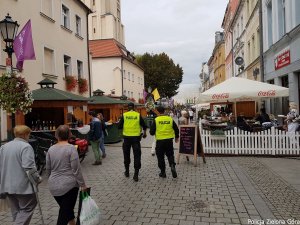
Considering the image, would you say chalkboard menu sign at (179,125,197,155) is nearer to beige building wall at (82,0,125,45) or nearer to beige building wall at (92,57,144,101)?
beige building wall at (92,57,144,101)

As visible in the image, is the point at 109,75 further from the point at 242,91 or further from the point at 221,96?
the point at 242,91

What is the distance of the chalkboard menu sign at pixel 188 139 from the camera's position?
10109 mm

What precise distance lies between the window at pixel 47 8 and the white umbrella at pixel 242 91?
8.79m

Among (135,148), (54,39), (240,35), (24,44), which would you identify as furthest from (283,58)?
(240,35)

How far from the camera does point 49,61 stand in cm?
1644

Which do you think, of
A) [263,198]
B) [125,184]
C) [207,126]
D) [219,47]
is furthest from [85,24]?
[219,47]

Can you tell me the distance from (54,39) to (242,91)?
9660mm

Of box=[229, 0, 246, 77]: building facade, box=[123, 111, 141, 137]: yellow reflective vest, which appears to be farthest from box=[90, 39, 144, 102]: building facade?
box=[123, 111, 141, 137]: yellow reflective vest

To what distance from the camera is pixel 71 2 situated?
19.3 metres

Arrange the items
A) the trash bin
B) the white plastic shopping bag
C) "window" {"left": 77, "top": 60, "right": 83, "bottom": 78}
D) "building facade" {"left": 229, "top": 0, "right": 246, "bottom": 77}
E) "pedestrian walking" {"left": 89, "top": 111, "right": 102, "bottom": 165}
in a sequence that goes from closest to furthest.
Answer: the white plastic shopping bag, "pedestrian walking" {"left": 89, "top": 111, "right": 102, "bottom": 165}, the trash bin, "window" {"left": 77, "top": 60, "right": 83, "bottom": 78}, "building facade" {"left": 229, "top": 0, "right": 246, "bottom": 77}

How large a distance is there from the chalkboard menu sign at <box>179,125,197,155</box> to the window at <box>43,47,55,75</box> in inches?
323

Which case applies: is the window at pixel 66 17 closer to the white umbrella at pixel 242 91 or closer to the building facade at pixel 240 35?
the white umbrella at pixel 242 91

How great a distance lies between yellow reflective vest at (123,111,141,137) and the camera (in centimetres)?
827

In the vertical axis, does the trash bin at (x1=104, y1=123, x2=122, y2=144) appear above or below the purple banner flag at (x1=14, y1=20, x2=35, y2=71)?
below
